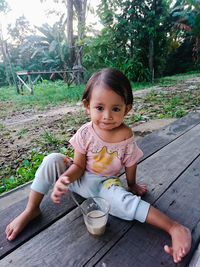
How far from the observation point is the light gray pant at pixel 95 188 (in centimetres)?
108

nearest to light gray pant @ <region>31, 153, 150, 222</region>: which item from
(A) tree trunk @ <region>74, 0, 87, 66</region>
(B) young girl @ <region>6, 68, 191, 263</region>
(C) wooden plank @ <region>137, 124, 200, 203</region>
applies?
(B) young girl @ <region>6, 68, 191, 263</region>

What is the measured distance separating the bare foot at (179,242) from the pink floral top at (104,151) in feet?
1.47

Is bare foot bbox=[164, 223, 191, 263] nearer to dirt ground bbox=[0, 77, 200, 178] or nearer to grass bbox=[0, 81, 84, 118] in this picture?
dirt ground bbox=[0, 77, 200, 178]

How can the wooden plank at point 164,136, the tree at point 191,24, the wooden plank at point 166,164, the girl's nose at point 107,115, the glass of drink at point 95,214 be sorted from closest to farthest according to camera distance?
the glass of drink at point 95,214, the girl's nose at point 107,115, the wooden plank at point 166,164, the wooden plank at point 164,136, the tree at point 191,24

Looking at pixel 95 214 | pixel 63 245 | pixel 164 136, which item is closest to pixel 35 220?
pixel 63 245

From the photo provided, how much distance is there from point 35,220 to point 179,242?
0.80 metres

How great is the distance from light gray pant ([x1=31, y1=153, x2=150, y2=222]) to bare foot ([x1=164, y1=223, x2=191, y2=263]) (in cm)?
16

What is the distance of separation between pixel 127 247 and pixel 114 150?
54cm

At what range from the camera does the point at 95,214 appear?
1099 millimetres

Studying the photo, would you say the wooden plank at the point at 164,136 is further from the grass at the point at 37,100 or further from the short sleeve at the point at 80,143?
the grass at the point at 37,100

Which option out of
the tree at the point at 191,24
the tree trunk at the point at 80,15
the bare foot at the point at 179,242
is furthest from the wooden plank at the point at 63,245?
the tree at the point at 191,24

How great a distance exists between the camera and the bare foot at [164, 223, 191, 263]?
2.91 feet

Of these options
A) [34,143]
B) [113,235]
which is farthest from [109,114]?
[34,143]

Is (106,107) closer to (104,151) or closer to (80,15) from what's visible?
(104,151)
